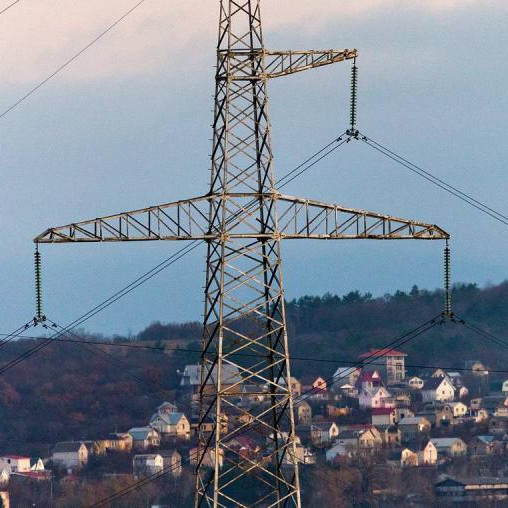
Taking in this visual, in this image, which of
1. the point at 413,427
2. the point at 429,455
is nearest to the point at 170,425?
the point at 413,427

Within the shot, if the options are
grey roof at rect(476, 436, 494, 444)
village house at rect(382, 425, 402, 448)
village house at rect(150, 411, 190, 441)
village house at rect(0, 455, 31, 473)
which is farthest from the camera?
grey roof at rect(476, 436, 494, 444)

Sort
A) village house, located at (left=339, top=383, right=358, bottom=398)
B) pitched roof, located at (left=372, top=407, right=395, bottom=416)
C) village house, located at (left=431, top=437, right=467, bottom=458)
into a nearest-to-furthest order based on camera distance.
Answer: village house, located at (left=431, top=437, right=467, bottom=458), pitched roof, located at (left=372, top=407, right=395, bottom=416), village house, located at (left=339, top=383, right=358, bottom=398)

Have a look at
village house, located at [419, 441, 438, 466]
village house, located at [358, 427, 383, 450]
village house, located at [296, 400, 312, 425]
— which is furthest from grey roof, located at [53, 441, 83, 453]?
village house, located at [296, 400, 312, 425]

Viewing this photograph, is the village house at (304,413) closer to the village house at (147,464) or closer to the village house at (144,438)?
the village house at (144,438)

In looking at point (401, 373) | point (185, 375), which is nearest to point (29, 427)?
point (185, 375)

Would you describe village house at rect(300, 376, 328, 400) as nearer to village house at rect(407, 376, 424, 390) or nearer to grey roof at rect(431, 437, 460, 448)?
village house at rect(407, 376, 424, 390)

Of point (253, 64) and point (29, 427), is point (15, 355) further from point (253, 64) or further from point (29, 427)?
point (253, 64)

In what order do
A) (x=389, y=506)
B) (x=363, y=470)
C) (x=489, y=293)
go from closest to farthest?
(x=389, y=506) < (x=363, y=470) < (x=489, y=293)
